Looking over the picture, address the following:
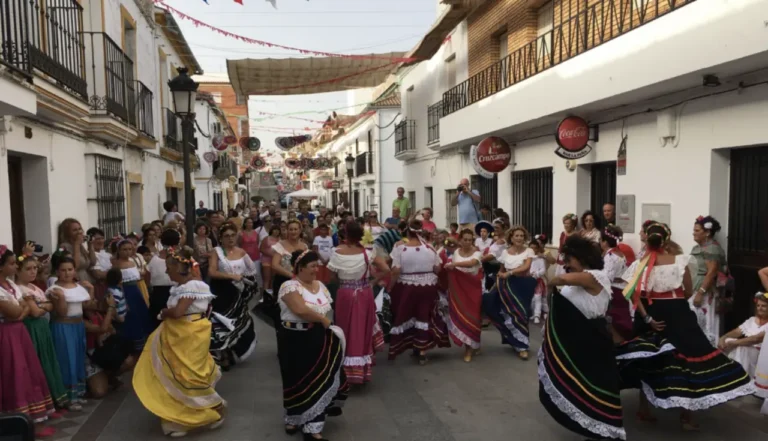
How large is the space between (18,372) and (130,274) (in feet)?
6.27

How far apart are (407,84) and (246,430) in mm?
17588

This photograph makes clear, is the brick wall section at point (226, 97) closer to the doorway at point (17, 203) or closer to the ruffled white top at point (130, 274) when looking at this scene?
the doorway at point (17, 203)

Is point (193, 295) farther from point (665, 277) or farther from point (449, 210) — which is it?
point (449, 210)

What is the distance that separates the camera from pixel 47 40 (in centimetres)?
756

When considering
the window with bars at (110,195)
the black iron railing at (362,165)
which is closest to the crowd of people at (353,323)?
the window with bars at (110,195)

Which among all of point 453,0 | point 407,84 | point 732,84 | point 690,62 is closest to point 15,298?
point 690,62

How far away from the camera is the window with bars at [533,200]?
11.9m

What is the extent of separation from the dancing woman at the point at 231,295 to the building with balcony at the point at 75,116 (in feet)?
7.52

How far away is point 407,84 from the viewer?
21141 millimetres

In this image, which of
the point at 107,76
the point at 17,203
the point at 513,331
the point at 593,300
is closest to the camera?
the point at 593,300

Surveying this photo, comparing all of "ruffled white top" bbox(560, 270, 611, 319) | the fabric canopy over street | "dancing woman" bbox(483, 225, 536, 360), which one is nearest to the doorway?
"dancing woman" bbox(483, 225, 536, 360)

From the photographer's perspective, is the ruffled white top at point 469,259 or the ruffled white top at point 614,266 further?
the ruffled white top at point 469,259

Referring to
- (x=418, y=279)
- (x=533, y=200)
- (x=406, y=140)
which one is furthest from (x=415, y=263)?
(x=406, y=140)

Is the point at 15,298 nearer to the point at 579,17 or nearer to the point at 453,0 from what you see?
the point at 579,17
